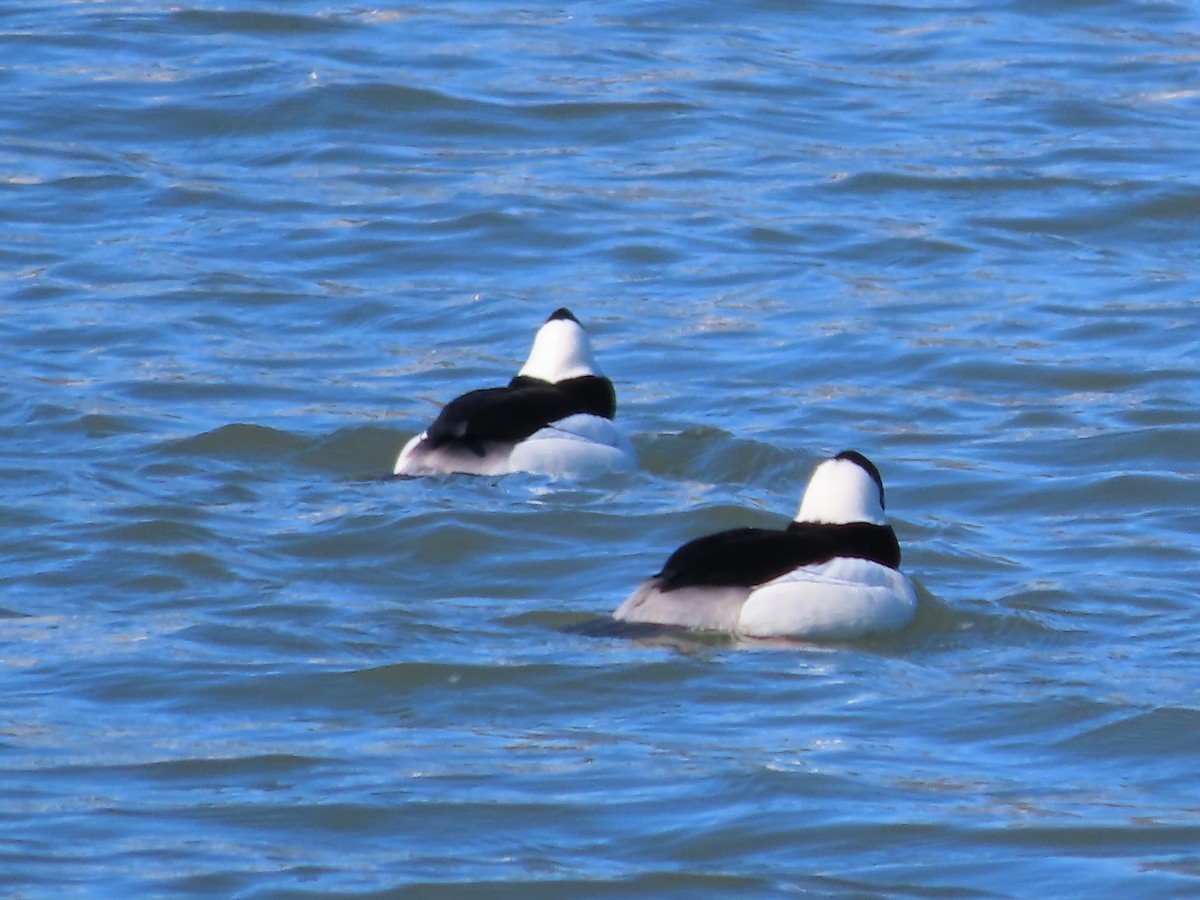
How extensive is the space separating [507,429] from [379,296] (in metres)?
3.26

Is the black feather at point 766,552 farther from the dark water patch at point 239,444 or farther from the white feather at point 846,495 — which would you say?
the dark water patch at point 239,444

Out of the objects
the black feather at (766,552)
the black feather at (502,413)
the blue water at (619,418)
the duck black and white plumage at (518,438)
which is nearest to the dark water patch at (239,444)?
the blue water at (619,418)

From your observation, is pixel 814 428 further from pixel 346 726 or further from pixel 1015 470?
pixel 346 726

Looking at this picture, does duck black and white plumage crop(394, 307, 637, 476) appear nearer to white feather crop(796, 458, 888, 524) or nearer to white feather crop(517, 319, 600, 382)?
→ white feather crop(517, 319, 600, 382)

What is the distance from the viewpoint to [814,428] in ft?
37.7

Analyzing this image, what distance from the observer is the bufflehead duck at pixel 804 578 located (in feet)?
27.1

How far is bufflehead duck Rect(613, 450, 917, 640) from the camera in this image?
8258 millimetres

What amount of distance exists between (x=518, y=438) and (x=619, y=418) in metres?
1.40

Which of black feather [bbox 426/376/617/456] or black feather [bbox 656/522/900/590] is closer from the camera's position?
black feather [bbox 656/522/900/590]

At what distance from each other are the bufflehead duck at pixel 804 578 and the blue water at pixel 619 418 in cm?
10

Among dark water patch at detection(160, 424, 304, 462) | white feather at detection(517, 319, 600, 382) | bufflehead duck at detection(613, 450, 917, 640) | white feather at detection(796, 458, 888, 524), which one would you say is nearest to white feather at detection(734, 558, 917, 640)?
bufflehead duck at detection(613, 450, 917, 640)

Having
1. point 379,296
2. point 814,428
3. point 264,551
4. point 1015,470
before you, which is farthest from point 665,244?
point 264,551

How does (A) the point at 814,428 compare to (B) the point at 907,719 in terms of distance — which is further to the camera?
(A) the point at 814,428

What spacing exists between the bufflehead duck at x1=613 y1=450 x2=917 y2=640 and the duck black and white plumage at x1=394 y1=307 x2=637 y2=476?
6.23 feet
